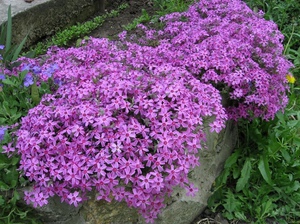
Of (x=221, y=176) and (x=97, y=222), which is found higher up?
(x=97, y=222)

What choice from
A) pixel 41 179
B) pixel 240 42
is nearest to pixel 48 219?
pixel 41 179

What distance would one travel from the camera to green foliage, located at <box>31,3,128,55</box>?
14.7 feet

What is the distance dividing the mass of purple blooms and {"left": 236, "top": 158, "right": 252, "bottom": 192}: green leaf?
43 centimetres

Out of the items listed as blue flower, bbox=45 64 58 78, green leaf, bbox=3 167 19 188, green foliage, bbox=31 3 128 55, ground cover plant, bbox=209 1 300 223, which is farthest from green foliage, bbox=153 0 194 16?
green leaf, bbox=3 167 19 188

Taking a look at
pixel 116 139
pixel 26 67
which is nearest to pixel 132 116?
pixel 116 139

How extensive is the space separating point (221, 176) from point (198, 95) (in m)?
0.88

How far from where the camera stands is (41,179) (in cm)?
209

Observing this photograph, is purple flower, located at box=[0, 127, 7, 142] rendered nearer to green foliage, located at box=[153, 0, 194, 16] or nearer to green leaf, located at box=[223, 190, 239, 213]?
green leaf, located at box=[223, 190, 239, 213]

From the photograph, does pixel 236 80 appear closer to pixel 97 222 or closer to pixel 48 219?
pixel 97 222

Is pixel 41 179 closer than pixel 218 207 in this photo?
Yes

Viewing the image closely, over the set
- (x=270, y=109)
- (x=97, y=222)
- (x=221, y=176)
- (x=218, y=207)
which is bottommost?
(x=218, y=207)

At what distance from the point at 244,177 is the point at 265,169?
17cm

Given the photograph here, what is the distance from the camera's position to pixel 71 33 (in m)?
4.63

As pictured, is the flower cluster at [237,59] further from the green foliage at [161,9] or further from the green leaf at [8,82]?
the green foliage at [161,9]
